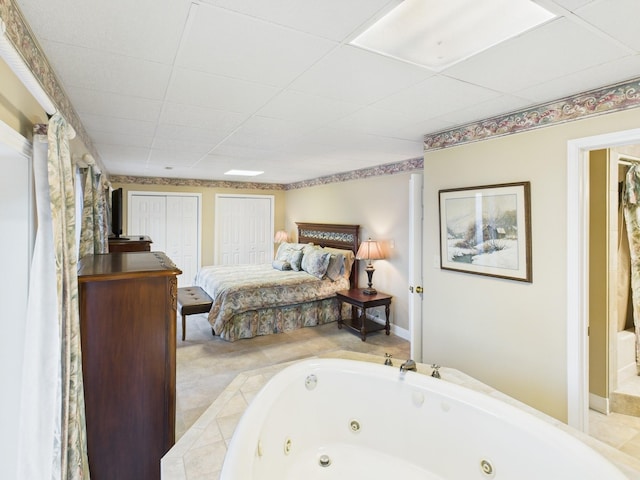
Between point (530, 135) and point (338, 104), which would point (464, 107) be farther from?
point (338, 104)

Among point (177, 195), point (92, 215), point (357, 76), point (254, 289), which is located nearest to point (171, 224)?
A: point (177, 195)

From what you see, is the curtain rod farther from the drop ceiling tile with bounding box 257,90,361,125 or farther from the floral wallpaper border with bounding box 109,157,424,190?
the floral wallpaper border with bounding box 109,157,424,190

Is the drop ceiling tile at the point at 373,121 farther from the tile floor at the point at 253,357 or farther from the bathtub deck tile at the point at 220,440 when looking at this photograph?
the tile floor at the point at 253,357

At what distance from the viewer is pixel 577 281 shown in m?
2.22

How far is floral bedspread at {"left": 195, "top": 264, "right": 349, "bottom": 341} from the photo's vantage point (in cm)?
439

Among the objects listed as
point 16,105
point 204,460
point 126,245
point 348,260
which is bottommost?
point 204,460

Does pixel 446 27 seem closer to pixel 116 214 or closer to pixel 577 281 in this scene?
pixel 577 281

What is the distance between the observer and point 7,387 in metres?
1.52

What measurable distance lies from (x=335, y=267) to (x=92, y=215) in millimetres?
3136

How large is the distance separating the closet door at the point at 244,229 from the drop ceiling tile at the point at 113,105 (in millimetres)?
4547

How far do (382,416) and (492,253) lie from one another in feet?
4.62

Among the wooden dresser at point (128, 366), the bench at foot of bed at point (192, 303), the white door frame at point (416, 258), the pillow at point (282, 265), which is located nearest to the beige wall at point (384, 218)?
the pillow at point (282, 265)

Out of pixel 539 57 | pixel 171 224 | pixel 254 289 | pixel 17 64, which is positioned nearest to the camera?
pixel 17 64

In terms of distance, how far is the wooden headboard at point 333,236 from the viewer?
17.6ft
